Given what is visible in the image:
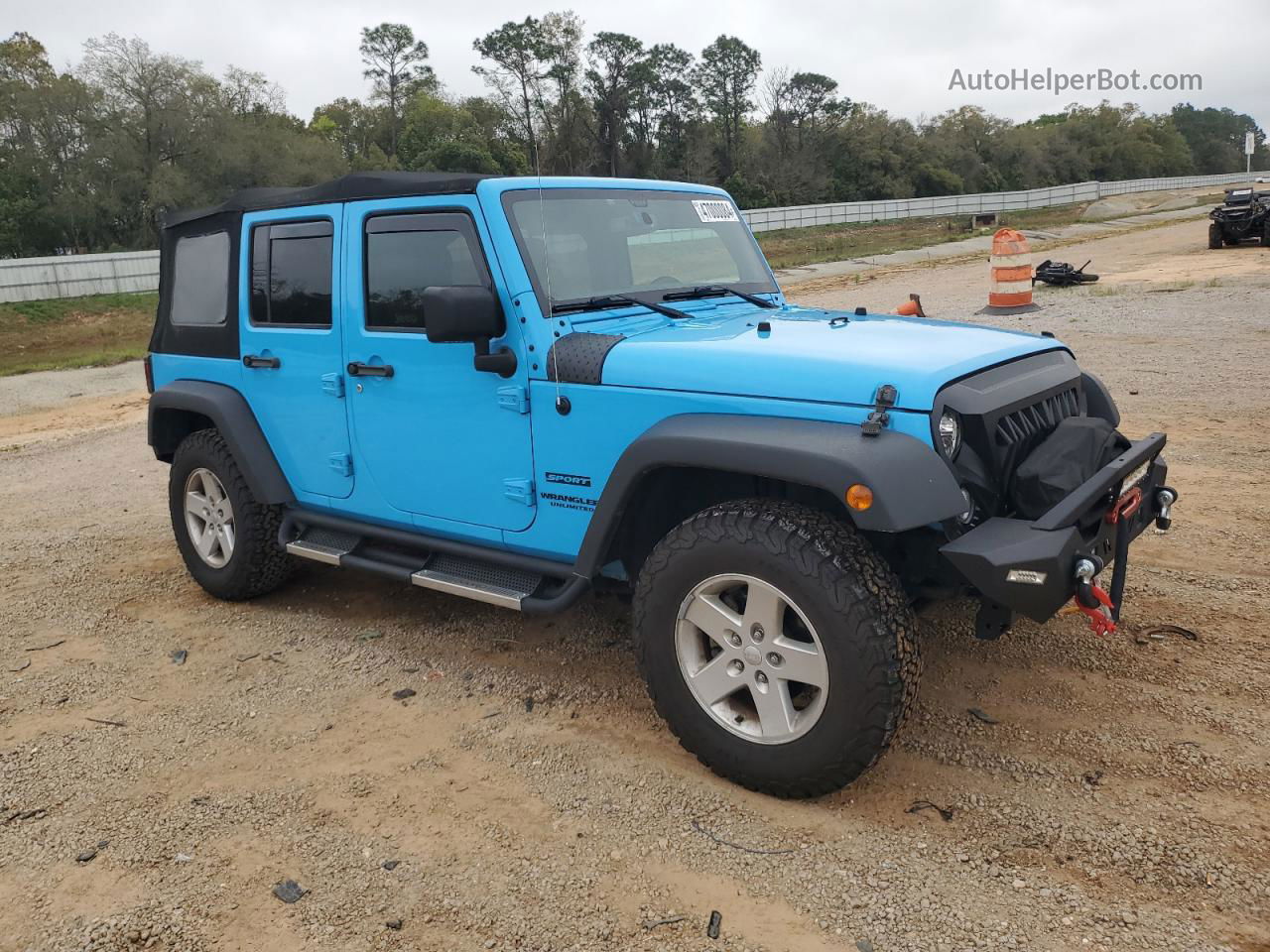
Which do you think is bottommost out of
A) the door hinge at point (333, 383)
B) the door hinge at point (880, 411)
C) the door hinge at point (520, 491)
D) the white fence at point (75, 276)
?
the door hinge at point (520, 491)

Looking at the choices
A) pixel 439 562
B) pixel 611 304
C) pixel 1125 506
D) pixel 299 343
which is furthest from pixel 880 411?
pixel 299 343

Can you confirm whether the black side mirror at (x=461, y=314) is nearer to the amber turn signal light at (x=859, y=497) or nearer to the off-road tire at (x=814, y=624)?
the off-road tire at (x=814, y=624)

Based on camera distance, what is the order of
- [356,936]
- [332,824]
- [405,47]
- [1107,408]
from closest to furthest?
[356,936], [332,824], [1107,408], [405,47]

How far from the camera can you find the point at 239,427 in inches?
188

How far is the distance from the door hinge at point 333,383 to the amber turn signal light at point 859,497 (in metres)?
2.49

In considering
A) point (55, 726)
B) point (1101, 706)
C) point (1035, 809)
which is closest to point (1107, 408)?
point (1101, 706)

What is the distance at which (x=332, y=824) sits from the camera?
10.5 ft

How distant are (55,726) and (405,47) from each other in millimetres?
63580

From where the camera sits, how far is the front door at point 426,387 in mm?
3768

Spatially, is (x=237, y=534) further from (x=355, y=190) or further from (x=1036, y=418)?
(x=1036, y=418)

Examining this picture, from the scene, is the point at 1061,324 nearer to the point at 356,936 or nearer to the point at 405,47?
the point at 356,936

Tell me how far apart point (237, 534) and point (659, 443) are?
279 cm

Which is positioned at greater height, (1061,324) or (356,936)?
(1061,324)

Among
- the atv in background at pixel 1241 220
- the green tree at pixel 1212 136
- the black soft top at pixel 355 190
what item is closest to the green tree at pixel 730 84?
the atv in background at pixel 1241 220
